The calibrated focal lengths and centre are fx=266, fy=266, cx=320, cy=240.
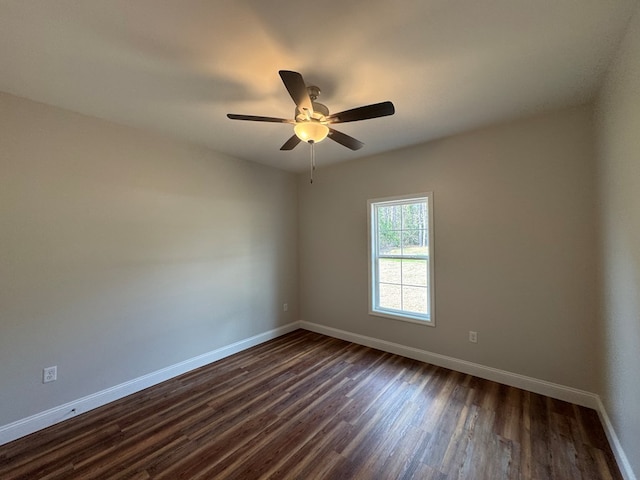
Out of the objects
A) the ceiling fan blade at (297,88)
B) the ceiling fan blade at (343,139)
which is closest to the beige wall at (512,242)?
the ceiling fan blade at (343,139)

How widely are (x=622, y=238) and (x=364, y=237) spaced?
244cm

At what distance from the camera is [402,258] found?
3.48m

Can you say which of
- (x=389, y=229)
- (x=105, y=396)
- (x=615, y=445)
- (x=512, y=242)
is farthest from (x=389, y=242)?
(x=105, y=396)

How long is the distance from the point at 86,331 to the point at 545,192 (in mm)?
4357

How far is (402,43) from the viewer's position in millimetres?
1583

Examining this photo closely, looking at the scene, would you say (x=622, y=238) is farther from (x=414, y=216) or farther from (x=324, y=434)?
(x=324, y=434)

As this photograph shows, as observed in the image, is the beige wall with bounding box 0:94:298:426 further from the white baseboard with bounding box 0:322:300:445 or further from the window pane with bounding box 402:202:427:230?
the window pane with bounding box 402:202:427:230

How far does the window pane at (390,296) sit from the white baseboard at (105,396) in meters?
1.94

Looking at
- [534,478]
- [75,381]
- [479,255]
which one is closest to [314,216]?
[479,255]

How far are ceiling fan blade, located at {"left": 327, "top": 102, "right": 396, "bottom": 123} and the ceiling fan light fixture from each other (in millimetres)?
79

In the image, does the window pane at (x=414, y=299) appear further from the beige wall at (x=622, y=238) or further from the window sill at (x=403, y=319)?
the beige wall at (x=622, y=238)

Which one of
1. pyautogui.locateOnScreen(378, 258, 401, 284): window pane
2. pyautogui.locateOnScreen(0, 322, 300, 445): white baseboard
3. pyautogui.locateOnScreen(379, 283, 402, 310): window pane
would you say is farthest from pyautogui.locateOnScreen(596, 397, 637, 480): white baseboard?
pyautogui.locateOnScreen(0, 322, 300, 445): white baseboard

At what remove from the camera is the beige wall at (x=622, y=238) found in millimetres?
1451

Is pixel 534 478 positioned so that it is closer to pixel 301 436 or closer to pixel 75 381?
pixel 301 436
